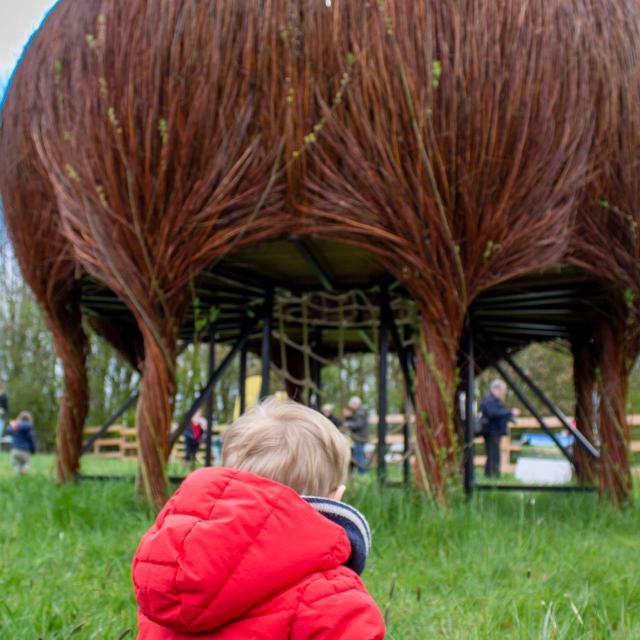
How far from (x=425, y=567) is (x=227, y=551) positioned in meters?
2.09

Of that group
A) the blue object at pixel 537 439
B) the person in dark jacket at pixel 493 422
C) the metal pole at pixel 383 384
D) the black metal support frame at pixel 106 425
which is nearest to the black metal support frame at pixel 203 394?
the black metal support frame at pixel 106 425

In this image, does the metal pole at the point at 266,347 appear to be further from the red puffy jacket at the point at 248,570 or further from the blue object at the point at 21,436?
the blue object at the point at 21,436

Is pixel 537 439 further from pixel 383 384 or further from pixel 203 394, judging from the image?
pixel 203 394

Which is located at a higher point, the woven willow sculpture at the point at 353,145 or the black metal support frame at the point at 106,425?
the woven willow sculpture at the point at 353,145

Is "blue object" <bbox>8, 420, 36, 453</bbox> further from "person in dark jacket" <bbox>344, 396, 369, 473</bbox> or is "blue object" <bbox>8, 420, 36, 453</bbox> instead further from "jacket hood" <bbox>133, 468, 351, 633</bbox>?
"jacket hood" <bbox>133, 468, 351, 633</bbox>

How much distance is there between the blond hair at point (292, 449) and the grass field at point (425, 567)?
0.68 m

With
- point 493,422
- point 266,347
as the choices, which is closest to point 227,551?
point 266,347

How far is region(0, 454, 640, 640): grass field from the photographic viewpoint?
100 inches

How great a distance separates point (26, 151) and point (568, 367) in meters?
17.3

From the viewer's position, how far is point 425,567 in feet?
10.7

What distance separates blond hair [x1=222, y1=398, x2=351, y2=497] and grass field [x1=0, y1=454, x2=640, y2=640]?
2.23ft

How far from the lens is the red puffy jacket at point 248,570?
4.45 feet

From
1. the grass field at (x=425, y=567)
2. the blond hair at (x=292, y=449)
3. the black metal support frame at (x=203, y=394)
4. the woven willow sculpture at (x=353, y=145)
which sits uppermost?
the woven willow sculpture at (x=353, y=145)

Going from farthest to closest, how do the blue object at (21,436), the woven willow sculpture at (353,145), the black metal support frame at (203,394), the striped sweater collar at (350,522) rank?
1. the blue object at (21,436)
2. the black metal support frame at (203,394)
3. the woven willow sculpture at (353,145)
4. the striped sweater collar at (350,522)
